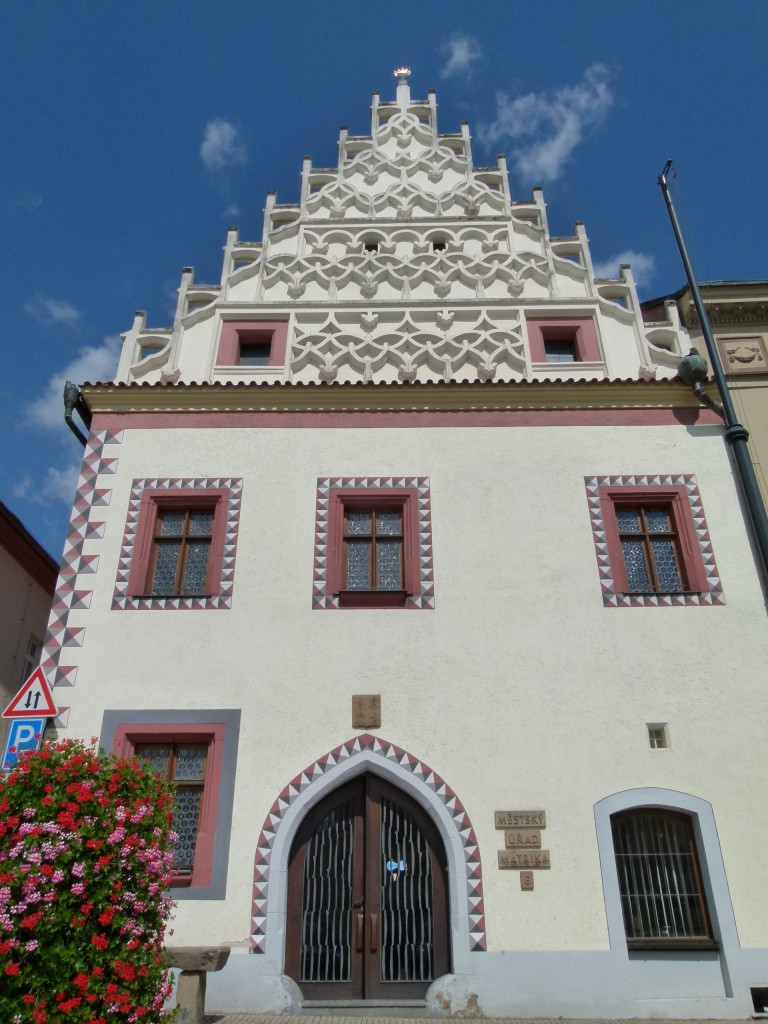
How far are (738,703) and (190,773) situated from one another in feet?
20.6

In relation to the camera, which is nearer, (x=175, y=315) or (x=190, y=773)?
(x=190, y=773)

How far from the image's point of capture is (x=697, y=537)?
35.1 ft

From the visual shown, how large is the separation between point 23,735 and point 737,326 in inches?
454

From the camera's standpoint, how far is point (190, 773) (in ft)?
31.0

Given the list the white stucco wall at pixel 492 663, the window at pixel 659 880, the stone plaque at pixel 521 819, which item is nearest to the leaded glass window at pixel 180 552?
the white stucco wall at pixel 492 663

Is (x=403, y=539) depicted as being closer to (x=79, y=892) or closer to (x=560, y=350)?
(x=560, y=350)

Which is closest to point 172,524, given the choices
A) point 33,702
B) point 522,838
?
point 33,702

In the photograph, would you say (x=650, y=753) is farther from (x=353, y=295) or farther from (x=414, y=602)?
(x=353, y=295)

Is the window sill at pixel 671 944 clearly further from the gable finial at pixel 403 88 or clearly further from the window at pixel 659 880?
the gable finial at pixel 403 88

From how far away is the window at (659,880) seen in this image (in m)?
8.77

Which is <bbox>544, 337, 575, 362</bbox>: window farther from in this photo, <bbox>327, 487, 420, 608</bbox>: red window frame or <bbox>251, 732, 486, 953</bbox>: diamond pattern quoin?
<bbox>251, 732, 486, 953</bbox>: diamond pattern quoin

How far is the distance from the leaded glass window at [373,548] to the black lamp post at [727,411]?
4349 millimetres

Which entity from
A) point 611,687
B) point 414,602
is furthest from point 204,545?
point 611,687

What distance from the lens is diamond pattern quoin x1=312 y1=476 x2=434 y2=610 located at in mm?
10242
